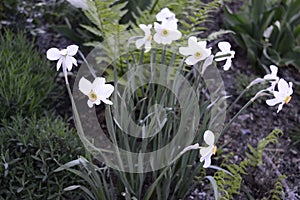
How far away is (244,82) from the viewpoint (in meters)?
2.72

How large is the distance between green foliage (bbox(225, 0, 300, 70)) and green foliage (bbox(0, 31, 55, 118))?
117 cm

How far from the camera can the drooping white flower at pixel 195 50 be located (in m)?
1.70

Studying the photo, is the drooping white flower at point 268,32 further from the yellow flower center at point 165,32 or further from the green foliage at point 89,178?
the green foliage at point 89,178

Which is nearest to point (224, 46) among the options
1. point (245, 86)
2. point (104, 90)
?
point (104, 90)

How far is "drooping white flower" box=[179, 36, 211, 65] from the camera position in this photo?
1.70 m

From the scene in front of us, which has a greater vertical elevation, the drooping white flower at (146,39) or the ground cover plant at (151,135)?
the drooping white flower at (146,39)

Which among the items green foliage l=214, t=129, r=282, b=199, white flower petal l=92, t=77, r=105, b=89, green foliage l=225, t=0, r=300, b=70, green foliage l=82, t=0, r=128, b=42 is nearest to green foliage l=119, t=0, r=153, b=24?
green foliage l=82, t=0, r=128, b=42

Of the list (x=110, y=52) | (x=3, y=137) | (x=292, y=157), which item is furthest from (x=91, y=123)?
(x=292, y=157)

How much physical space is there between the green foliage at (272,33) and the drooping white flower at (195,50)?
3.98ft

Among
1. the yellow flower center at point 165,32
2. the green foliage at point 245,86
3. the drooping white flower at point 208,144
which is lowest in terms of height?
the green foliage at point 245,86

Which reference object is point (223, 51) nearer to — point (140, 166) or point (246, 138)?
point (140, 166)

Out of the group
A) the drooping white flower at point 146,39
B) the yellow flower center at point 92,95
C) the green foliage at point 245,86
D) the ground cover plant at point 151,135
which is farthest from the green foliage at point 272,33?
the yellow flower center at point 92,95

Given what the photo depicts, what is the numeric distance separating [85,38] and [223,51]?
118 cm

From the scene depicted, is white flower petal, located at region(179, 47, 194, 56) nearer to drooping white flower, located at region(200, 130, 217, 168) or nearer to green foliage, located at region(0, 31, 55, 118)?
drooping white flower, located at region(200, 130, 217, 168)
